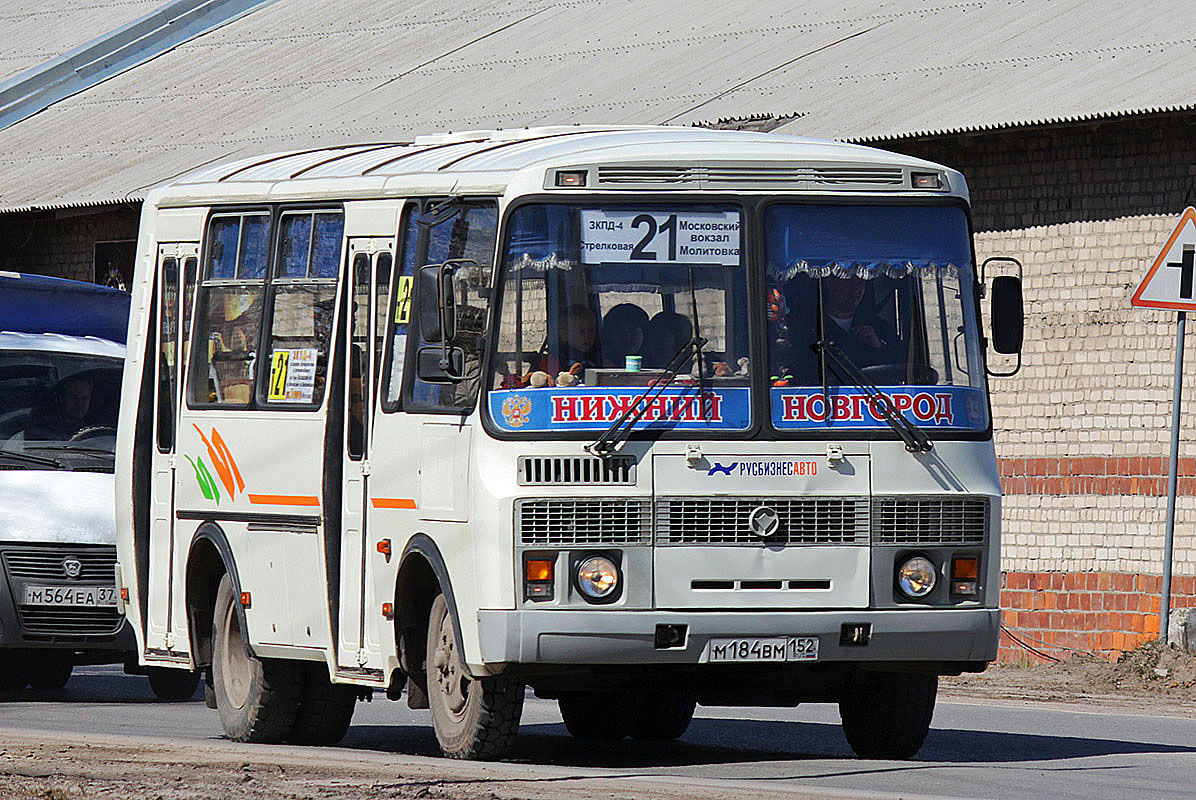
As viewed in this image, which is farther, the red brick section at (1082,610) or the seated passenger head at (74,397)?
the red brick section at (1082,610)

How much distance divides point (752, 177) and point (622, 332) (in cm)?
94

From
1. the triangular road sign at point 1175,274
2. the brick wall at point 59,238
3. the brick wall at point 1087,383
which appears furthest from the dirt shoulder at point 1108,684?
the brick wall at point 59,238

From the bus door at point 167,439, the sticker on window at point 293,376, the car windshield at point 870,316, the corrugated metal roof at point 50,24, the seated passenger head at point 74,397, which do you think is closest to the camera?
the car windshield at point 870,316

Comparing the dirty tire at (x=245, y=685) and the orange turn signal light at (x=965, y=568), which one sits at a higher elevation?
the orange turn signal light at (x=965, y=568)

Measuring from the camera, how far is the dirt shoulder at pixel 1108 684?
15062mm

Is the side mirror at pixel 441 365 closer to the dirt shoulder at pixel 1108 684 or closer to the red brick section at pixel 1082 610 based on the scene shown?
the dirt shoulder at pixel 1108 684

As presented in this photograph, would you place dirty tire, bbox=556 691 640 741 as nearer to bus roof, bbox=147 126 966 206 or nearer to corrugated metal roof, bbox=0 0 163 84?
bus roof, bbox=147 126 966 206

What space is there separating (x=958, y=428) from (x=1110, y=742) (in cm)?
231

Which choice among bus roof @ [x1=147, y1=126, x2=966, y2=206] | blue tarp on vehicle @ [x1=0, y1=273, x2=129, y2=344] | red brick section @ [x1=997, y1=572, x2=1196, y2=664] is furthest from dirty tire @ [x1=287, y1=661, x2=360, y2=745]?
red brick section @ [x1=997, y1=572, x2=1196, y2=664]

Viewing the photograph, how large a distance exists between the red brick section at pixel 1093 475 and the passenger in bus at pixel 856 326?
6929 mm

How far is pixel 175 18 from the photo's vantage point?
1389 inches

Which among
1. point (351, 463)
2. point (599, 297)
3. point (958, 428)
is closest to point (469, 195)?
point (599, 297)

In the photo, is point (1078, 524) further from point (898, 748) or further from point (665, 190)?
point (665, 190)

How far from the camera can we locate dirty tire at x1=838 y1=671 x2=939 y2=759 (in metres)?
11.5
